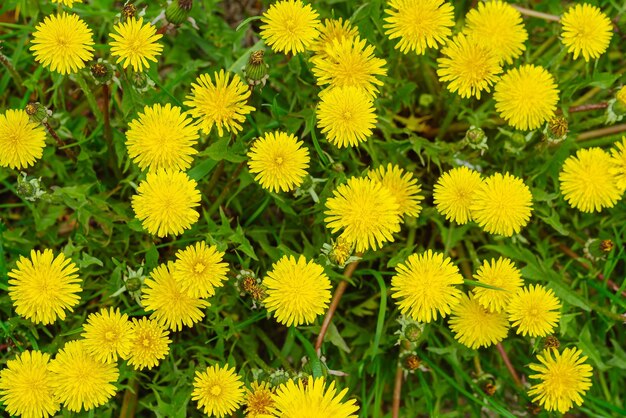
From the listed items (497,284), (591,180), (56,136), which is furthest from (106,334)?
(591,180)

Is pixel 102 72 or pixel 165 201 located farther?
pixel 102 72

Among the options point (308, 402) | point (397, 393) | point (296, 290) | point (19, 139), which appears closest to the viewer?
point (308, 402)

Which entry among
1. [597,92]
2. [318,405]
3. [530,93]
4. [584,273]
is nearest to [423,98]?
[530,93]

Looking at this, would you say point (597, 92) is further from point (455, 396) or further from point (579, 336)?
point (455, 396)

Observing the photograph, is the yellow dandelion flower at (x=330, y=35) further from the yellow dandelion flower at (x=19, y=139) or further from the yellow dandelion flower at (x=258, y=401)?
the yellow dandelion flower at (x=258, y=401)

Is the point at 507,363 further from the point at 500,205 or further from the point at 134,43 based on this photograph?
the point at 134,43

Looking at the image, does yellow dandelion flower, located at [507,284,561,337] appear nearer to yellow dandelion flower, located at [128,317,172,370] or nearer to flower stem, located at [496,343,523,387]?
flower stem, located at [496,343,523,387]
